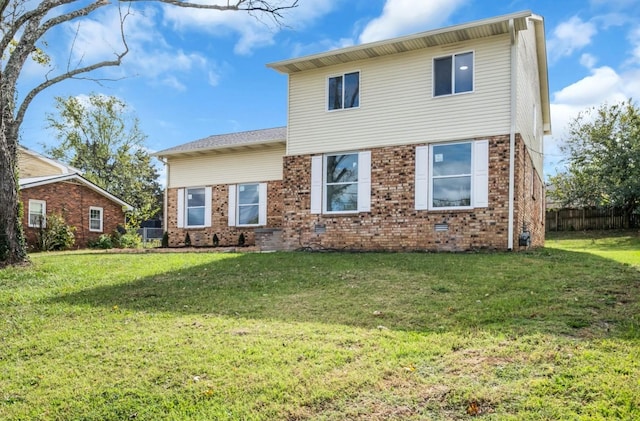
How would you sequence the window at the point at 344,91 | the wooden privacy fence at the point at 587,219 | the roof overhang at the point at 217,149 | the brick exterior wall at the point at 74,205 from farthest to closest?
1. the wooden privacy fence at the point at 587,219
2. the brick exterior wall at the point at 74,205
3. the roof overhang at the point at 217,149
4. the window at the point at 344,91

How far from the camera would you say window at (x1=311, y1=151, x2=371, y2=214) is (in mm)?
13031

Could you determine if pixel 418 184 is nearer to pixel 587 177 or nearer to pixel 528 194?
pixel 528 194

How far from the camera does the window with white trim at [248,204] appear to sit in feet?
58.1

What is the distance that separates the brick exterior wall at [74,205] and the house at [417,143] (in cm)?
1172

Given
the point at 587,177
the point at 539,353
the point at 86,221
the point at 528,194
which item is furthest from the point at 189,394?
the point at 587,177

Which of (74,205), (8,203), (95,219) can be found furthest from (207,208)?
(95,219)

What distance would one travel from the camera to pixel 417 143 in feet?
40.7

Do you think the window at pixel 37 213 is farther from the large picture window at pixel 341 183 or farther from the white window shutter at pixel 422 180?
the white window shutter at pixel 422 180

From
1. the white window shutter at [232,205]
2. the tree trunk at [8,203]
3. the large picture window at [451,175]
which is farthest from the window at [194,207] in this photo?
the large picture window at [451,175]

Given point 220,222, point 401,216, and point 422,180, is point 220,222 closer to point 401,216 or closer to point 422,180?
point 401,216

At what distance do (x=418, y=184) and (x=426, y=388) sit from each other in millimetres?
8943

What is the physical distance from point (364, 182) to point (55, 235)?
49.4 ft

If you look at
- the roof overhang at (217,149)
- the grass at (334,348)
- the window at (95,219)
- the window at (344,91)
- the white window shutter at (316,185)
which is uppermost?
the window at (344,91)

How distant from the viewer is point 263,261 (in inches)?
431
